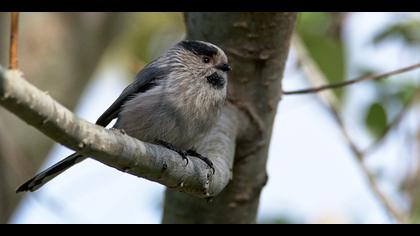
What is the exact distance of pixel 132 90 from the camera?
363cm

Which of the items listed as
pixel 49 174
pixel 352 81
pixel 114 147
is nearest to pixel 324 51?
pixel 352 81

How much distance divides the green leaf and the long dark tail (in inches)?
57.9

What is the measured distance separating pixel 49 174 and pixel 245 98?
102 centimetres

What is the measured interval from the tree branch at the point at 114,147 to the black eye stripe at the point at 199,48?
0.54 meters

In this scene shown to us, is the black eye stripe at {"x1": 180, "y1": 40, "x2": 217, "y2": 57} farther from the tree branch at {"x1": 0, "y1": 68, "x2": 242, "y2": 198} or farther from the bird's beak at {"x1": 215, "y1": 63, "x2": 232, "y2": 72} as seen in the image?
the tree branch at {"x1": 0, "y1": 68, "x2": 242, "y2": 198}

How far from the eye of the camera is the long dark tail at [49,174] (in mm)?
2980

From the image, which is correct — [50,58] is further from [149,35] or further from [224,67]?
[224,67]

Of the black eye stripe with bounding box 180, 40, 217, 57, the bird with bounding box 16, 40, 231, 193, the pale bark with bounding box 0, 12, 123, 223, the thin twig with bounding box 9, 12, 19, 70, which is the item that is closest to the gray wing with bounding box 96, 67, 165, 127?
the bird with bounding box 16, 40, 231, 193

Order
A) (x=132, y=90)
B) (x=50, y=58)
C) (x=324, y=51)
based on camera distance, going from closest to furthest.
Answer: (x=132, y=90) < (x=324, y=51) < (x=50, y=58)
